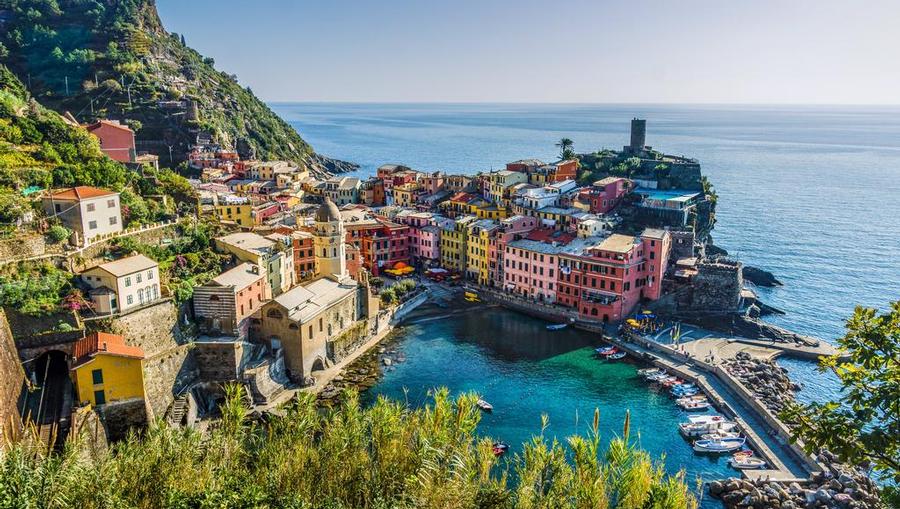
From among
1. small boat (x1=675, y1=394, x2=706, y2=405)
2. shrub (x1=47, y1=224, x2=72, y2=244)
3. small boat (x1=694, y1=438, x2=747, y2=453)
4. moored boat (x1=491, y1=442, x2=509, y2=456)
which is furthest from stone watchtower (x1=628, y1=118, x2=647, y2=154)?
shrub (x1=47, y1=224, x2=72, y2=244)

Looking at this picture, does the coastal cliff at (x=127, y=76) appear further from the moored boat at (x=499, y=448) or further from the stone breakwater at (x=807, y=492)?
the stone breakwater at (x=807, y=492)

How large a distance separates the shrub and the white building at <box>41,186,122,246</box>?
0.87 meters

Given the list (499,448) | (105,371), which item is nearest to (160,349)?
(105,371)

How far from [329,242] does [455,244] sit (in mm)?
17605

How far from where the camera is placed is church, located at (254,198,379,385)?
42.1 meters

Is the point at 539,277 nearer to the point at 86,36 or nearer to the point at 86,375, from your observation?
A: the point at 86,375

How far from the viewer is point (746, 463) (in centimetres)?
3403

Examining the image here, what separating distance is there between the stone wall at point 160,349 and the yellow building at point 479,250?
30.7m

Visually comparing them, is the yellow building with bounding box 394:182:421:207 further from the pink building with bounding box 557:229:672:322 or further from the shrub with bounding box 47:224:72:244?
the shrub with bounding box 47:224:72:244

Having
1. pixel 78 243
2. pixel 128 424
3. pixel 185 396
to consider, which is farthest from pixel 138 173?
pixel 128 424

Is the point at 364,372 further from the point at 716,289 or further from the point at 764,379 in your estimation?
the point at 716,289

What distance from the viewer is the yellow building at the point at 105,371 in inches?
1222

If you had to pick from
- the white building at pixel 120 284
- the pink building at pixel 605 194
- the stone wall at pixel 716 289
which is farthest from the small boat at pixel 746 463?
the pink building at pixel 605 194

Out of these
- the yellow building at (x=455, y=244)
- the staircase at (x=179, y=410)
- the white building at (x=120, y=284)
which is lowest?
the staircase at (x=179, y=410)
